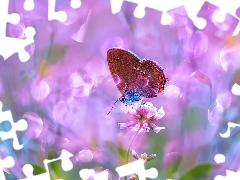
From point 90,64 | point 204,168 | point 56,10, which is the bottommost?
point 204,168

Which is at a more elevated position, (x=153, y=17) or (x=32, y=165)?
(x=153, y=17)

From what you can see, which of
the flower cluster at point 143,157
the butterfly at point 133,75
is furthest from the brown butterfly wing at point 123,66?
the flower cluster at point 143,157

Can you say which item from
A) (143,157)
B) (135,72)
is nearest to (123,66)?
(135,72)

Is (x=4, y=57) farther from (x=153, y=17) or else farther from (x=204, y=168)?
(x=204, y=168)

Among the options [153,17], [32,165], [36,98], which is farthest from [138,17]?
[32,165]

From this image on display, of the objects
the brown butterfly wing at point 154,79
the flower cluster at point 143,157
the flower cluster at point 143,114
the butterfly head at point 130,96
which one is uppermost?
the brown butterfly wing at point 154,79

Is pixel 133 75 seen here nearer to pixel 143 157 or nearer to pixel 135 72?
pixel 135 72

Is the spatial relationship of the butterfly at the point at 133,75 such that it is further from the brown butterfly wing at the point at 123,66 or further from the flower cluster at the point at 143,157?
the flower cluster at the point at 143,157
